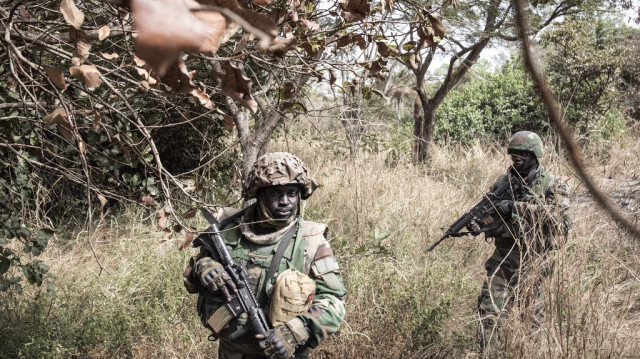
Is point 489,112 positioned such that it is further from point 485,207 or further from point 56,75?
point 56,75

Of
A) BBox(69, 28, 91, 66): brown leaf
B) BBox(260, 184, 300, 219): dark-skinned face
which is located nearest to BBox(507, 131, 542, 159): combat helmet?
BBox(260, 184, 300, 219): dark-skinned face

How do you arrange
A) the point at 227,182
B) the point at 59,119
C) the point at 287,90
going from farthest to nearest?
the point at 227,182 → the point at 287,90 → the point at 59,119

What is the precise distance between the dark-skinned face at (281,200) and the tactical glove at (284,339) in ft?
1.60

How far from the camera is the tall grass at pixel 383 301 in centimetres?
290

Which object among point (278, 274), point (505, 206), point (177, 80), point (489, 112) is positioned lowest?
point (489, 112)

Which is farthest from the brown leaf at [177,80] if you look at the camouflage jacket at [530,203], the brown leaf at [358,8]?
the camouflage jacket at [530,203]

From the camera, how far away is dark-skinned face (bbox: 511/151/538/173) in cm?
419

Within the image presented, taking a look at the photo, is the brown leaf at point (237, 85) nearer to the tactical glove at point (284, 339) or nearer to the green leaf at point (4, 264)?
the tactical glove at point (284, 339)

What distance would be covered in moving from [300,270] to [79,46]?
1487 mm

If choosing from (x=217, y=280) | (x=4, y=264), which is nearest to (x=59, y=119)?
(x=217, y=280)

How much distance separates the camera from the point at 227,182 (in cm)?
700

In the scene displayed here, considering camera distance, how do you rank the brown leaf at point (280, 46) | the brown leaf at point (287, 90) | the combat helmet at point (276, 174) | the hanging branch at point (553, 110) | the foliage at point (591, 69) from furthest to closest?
the foliage at point (591, 69) → the combat helmet at point (276, 174) → the brown leaf at point (287, 90) → the brown leaf at point (280, 46) → the hanging branch at point (553, 110)

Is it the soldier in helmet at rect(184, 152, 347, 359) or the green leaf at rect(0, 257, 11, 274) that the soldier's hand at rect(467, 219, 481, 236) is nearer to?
the soldier in helmet at rect(184, 152, 347, 359)

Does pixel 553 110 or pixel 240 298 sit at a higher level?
pixel 553 110
